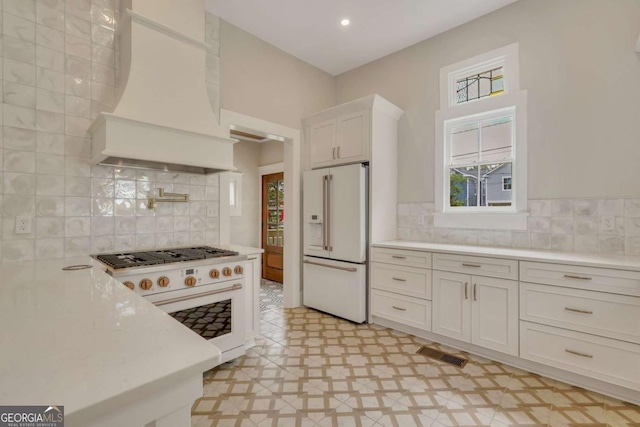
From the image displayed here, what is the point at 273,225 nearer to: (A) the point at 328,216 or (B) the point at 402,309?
(A) the point at 328,216

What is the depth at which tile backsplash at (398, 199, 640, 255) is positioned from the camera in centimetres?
232

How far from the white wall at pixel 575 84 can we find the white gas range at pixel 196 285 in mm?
2830

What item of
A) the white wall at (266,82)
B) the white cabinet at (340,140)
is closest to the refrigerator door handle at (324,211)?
the white cabinet at (340,140)

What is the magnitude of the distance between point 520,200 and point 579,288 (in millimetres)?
998

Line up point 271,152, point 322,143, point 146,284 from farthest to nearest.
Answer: point 271,152
point 322,143
point 146,284

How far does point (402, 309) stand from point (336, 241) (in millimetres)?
1006

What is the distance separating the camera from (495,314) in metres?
2.41

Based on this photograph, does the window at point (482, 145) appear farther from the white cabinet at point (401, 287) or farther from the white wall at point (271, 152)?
the white wall at point (271, 152)

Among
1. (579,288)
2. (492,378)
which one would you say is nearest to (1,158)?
(492,378)

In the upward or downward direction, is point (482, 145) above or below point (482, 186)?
above

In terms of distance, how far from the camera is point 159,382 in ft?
1.77

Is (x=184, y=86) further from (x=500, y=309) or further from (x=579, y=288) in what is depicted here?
(x=579, y=288)

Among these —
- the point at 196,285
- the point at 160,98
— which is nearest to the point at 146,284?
the point at 196,285

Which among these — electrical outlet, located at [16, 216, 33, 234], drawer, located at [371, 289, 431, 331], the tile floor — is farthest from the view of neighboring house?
electrical outlet, located at [16, 216, 33, 234]
